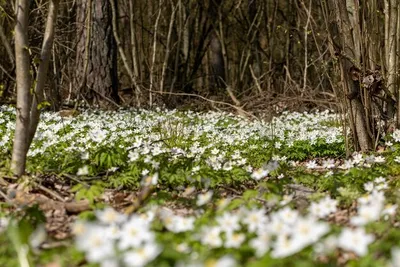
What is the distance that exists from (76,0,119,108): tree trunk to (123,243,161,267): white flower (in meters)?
9.52

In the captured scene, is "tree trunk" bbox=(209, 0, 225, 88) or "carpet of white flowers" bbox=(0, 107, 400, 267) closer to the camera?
"carpet of white flowers" bbox=(0, 107, 400, 267)

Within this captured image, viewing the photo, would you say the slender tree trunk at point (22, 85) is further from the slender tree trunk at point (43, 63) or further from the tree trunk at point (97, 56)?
the tree trunk at point (97, 56)

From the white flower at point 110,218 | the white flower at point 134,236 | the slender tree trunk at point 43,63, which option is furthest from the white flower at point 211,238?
the slender tree trunk at point 43,63

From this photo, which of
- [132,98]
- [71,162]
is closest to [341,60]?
[71,162]

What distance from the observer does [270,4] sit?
61.6 ft

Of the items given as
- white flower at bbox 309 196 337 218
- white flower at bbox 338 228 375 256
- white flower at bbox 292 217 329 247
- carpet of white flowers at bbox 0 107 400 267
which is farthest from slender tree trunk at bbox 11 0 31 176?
white flower at bbox 338 228 375 256

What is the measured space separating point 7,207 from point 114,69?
8321 millimetres

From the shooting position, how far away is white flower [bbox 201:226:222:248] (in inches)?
87.1

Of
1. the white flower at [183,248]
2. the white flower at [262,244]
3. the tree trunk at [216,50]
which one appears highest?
the white flower at [262,244]

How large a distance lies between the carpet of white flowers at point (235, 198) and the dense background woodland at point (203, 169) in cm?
1

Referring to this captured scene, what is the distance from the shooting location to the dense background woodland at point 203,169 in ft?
6.96

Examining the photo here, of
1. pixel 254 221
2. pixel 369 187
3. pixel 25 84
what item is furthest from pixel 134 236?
pixel 25 84

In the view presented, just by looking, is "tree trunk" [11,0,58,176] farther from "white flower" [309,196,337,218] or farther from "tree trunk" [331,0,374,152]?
"tree trunk" [331,0,374,152]

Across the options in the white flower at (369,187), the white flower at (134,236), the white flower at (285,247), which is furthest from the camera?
the white flower at (369,187)
